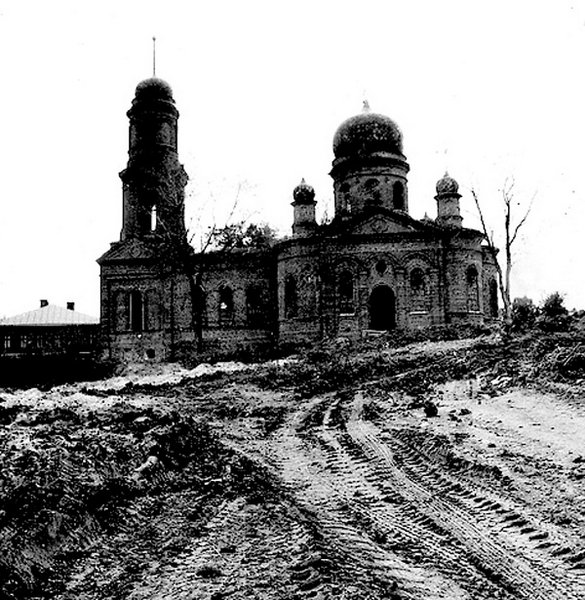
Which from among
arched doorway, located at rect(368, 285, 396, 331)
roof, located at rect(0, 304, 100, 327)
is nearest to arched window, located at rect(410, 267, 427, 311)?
arched doorway, located at rect(368, 285, 396, 331)

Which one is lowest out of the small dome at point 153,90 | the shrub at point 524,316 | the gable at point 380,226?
the shrub at point 524,316

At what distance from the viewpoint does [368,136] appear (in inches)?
1533

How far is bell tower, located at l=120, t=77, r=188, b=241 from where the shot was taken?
3906 centimetres

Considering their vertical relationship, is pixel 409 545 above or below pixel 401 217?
below

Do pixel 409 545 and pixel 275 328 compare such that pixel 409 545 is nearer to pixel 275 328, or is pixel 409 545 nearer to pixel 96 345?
pixel 275 328

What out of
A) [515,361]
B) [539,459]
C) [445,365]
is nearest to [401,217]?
[445,365]

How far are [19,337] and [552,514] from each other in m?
37.0

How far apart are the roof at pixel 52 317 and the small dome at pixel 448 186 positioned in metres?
32.8

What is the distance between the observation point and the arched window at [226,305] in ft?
131

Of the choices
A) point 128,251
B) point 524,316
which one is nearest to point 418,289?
point 524,316

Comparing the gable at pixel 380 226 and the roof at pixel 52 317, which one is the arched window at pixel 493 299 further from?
the roof at pixel 52 317

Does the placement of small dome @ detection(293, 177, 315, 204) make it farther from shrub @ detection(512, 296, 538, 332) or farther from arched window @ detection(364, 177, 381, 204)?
shrub @ detection(512, 296, 538, 332)

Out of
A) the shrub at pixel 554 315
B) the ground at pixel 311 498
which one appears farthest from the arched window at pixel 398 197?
the ground at pixel 311 498

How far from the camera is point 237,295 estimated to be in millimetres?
39844
